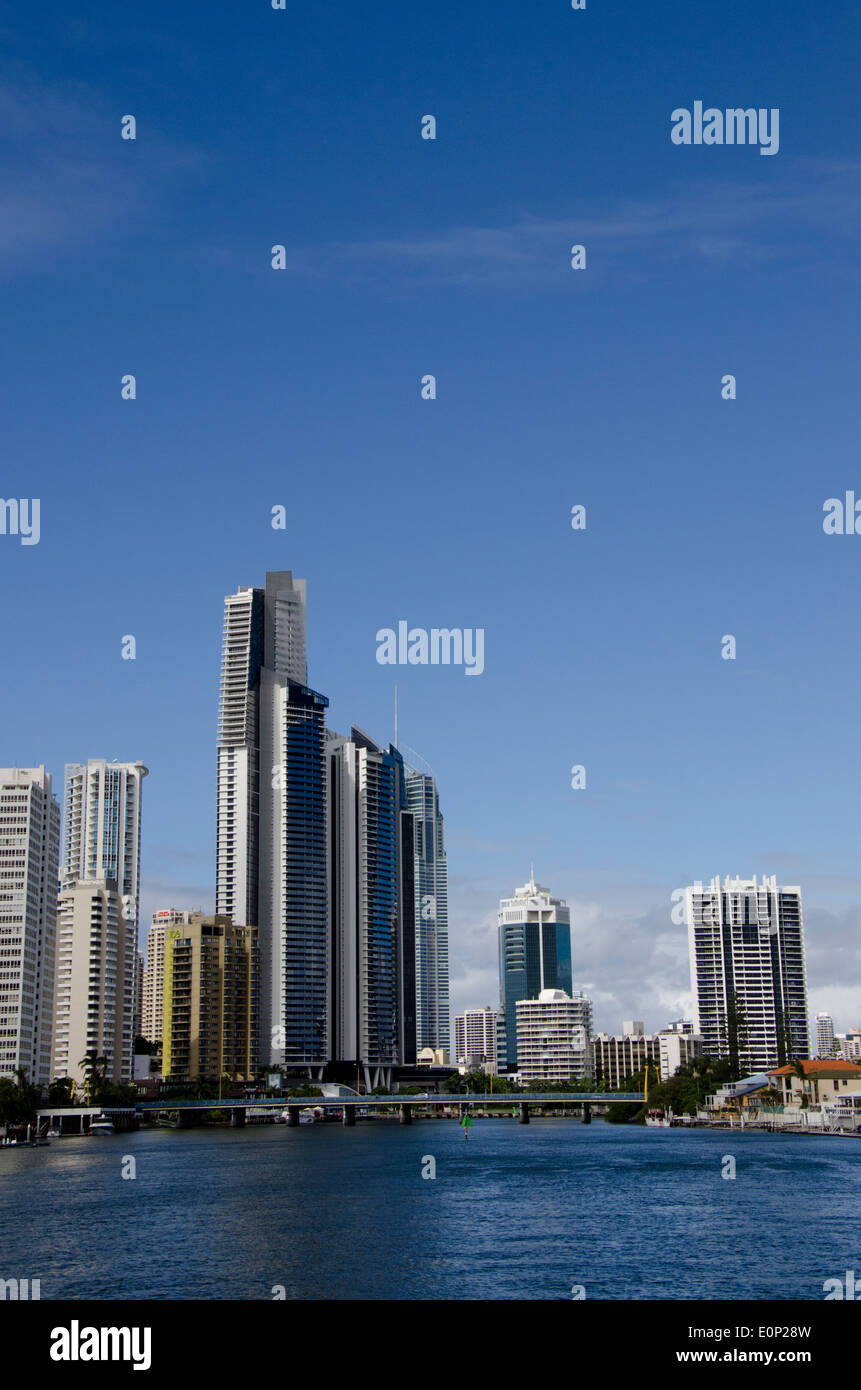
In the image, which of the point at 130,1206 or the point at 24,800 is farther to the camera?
the point at 24,800

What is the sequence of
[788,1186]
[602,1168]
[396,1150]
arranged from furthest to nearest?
[396,1150], [602,1168], [788,1186]

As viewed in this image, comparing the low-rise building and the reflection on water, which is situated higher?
the reflection on water

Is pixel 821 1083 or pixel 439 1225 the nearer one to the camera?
pixel 439 1225

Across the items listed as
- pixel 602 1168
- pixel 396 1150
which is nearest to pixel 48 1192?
pixel 602 1168

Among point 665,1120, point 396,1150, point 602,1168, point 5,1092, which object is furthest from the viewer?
point 665,1120

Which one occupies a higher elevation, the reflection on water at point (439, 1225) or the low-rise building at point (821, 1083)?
the reflection on water at point (439, 1225)

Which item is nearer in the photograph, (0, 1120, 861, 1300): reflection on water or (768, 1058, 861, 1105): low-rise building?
(0, 1120, 861, 1300): reflection on water

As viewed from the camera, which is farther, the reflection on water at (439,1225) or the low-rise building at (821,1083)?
the low-rise building at (821,1083)

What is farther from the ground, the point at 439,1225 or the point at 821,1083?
the point at 439,1225
